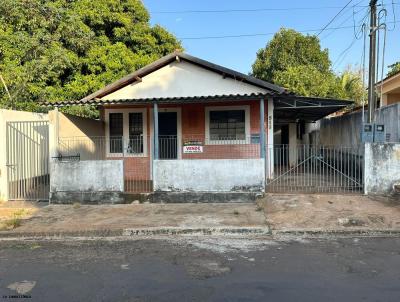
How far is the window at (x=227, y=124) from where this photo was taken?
13.8m

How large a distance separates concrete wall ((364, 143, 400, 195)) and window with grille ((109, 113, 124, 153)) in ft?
26.9

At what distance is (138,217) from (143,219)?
0.93 ft

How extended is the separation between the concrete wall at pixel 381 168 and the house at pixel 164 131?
105 inches

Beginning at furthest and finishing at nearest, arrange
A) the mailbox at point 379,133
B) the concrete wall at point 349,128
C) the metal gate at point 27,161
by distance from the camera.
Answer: the metal gate at point 27,161, the concrete wall at point 349,128, the mailbox at point 379,133

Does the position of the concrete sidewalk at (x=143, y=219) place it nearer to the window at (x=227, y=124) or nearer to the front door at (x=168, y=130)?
the window at (x=227, y=124)

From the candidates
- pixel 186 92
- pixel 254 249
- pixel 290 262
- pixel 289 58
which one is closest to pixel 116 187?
pixel 186 92

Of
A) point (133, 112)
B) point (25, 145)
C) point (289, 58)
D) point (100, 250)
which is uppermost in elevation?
point (289, 58)

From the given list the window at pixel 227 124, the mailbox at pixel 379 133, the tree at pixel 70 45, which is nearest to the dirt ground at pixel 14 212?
the window at pixel 227 124

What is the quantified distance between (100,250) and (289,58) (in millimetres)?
25775

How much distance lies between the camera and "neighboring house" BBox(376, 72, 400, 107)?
15.0m

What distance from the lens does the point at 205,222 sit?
8789 mm

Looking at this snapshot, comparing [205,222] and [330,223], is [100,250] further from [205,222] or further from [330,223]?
[330,223]

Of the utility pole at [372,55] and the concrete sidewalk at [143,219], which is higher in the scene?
the utility pole at [372,55]

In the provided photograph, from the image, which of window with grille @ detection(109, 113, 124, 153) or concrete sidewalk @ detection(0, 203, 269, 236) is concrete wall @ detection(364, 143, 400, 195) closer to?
concrete sidewalk @ detection(0, 203, 269, 236)
